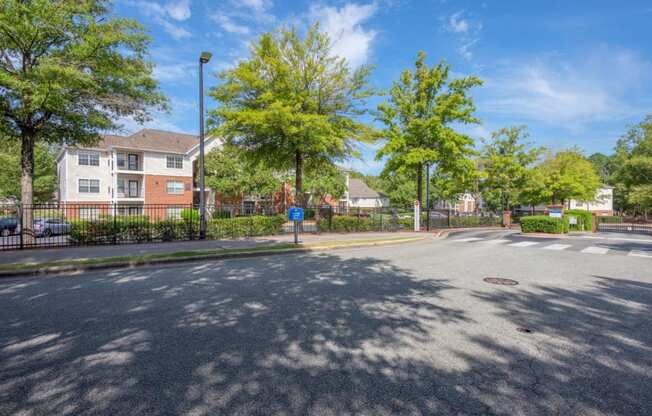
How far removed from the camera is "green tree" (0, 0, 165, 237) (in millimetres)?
10320

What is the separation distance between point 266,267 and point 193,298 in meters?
3.24

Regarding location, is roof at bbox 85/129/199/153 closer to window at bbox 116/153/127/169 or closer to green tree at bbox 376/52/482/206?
window at bbox 116/153/127/169

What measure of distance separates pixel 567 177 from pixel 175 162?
42895mm

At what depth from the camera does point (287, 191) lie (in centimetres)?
4328

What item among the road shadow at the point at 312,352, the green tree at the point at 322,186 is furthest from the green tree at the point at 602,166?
the road shadow at the point at 312,352

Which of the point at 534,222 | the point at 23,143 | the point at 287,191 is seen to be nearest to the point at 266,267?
the point at 23,143

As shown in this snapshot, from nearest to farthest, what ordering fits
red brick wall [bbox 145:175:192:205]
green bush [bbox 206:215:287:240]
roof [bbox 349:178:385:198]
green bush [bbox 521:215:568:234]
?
1. green bush [bbox 206:215:287:240]
2. green bush [bbox 521:215:568:234]
3. red brick wall [bbox 145:175:192:205]
4. roof [bbox 349:178:385:198]

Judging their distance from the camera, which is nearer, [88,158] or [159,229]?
[159,229]

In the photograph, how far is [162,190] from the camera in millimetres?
36062

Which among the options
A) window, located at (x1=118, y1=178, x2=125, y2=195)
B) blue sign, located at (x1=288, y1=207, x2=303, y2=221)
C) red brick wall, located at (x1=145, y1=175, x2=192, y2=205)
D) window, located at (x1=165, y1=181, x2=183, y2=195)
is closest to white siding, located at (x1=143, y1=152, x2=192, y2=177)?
red brick wall, located at (x1=145, y1=175, x2=192, y2=205)

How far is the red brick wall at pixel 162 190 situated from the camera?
3531cm

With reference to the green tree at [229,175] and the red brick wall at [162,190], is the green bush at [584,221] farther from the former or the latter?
the red brick wall at [162,190]

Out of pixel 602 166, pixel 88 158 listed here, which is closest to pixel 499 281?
pixel 88 158

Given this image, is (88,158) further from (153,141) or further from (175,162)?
(175,162)
